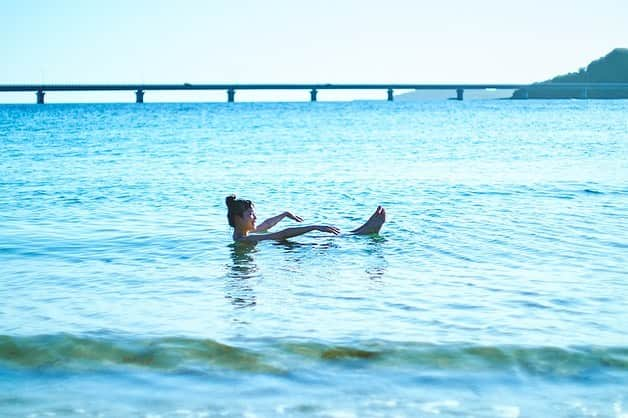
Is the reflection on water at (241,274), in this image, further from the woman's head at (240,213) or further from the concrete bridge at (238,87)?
the concrete bridge at (238,87)

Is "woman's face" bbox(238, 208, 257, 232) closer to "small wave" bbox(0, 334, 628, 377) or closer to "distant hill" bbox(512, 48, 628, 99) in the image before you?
"small wave" bbox(0, 334, 628, 377)

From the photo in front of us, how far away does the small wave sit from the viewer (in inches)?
227

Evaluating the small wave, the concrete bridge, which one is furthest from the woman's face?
the concrete bridge

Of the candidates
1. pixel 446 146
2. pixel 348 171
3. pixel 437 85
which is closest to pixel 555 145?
pixel 446 146

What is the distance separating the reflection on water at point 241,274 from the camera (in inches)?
309

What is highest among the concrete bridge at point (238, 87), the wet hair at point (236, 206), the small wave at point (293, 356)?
the concrete bridge at point (238, 87)

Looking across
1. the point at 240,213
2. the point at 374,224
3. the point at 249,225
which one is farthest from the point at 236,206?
the point at 374,224

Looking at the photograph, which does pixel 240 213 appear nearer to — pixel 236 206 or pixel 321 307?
pixel 236 206

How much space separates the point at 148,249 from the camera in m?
10.8

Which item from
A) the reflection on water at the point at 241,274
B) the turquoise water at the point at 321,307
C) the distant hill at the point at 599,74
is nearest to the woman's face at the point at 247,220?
the reflection on water at the point at 241,274

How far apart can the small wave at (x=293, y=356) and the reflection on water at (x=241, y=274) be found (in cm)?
140

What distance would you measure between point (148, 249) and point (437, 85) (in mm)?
139855

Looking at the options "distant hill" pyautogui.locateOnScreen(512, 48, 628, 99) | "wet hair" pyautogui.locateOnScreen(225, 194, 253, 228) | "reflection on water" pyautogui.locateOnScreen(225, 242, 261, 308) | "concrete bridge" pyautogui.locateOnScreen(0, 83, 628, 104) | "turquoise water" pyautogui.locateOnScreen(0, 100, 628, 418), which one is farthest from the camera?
"distant hill" pyautogui.locateOnScreen(512, 48, 628, 99)

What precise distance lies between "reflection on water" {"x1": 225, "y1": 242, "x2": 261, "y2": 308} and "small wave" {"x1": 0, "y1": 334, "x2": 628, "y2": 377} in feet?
4.59
